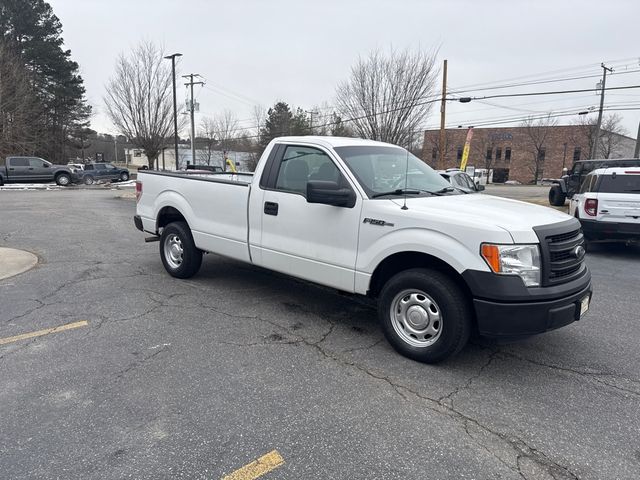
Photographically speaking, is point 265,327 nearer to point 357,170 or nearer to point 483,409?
point 357,170

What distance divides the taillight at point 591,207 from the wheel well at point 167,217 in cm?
762

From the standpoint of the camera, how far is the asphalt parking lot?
2482mm

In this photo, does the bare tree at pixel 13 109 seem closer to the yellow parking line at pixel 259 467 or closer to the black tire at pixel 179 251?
the black tire at pixel 179 251

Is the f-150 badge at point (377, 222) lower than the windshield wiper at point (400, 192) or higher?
lower

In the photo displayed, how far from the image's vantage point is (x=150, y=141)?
93.9 feet

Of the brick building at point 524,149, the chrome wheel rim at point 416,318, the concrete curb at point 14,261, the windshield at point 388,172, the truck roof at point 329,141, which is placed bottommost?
the concrete curb at point 14,261

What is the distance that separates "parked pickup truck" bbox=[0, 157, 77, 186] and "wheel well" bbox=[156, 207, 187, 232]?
90.6 feet

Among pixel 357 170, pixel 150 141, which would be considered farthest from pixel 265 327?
pixel 150 141

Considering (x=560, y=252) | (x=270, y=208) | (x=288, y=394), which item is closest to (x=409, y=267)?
(x=560, y=252)

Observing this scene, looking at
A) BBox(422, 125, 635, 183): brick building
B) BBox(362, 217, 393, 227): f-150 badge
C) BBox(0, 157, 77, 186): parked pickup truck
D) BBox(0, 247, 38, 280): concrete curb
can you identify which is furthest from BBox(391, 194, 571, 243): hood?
BBox(422, 125, 635, 183): brick building

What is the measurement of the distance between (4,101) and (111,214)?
28.4 m

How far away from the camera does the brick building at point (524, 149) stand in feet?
190

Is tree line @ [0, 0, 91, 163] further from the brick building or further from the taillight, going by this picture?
the brick building

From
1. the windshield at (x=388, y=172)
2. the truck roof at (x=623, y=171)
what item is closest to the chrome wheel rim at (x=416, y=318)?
the windshield at (x=388, y=172)
